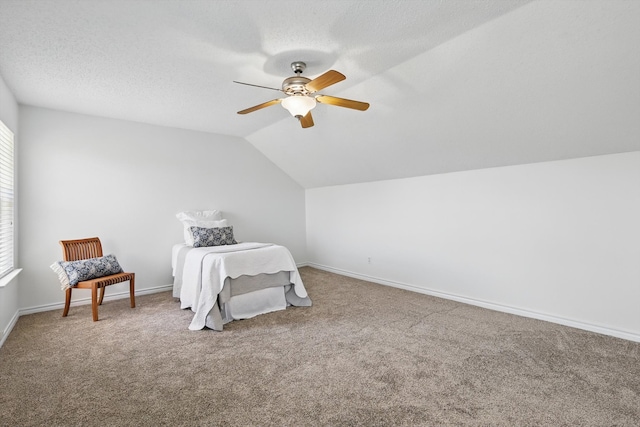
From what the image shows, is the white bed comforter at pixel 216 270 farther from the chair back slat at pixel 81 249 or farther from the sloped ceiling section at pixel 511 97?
the sloped ceiling section at pixel 511 97

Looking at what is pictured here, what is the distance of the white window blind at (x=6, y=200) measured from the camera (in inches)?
120

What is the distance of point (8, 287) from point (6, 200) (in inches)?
33.6

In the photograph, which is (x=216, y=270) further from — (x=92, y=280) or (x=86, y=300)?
(x=86, y=300)

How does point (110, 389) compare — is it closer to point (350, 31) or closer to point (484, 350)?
point (484, 350)

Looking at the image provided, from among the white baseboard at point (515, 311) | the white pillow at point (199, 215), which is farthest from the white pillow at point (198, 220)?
the white baseboard at point (515, 311)

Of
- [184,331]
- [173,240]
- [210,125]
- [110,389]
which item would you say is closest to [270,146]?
[210,125]

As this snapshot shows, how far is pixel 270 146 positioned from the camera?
17.4 feet

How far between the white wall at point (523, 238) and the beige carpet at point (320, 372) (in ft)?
0.95

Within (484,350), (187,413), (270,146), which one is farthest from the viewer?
(270,146)

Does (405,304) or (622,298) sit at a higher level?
(622,298)

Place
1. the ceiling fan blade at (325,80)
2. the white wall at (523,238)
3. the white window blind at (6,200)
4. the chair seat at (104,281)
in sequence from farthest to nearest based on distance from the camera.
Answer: the chair seat at (104,281), the white window blind at (6,200), the white wall at (523,238), the ceiling fan blade at (325,80)

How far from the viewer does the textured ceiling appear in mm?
2021

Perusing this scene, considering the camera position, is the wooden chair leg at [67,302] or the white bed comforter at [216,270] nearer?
the white bed comforter at [216,270]

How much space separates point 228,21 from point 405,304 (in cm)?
329
